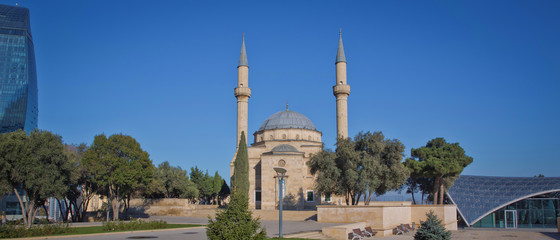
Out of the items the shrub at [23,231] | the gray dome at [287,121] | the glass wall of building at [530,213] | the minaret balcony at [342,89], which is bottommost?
the glass wall of building at [530,213]

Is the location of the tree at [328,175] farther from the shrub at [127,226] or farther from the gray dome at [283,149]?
the shrub at [127,226]

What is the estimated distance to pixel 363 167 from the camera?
30.7 meters

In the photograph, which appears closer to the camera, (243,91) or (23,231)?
(23,231)

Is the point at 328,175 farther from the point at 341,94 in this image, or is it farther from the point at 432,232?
the point at 432,232

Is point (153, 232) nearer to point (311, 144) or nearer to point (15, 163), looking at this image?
point (15, 163)

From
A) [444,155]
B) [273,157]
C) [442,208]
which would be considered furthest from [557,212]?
[273,157]

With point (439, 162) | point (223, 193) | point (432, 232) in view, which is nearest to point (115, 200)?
point (432, 232)

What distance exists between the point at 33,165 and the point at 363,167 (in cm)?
2033

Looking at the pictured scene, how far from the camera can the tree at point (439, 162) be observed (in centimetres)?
3528

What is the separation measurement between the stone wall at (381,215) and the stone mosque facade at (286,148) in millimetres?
11594

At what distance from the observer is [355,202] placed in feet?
109

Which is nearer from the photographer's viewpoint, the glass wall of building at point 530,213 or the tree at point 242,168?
the glass wall of building at point 530,213

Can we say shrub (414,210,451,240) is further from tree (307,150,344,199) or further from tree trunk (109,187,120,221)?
tree trunk (109,187,120,221)

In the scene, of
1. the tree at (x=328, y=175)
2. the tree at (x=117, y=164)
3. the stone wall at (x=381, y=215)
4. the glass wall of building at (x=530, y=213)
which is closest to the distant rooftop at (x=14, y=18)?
the tree at (x=117, y=164)
